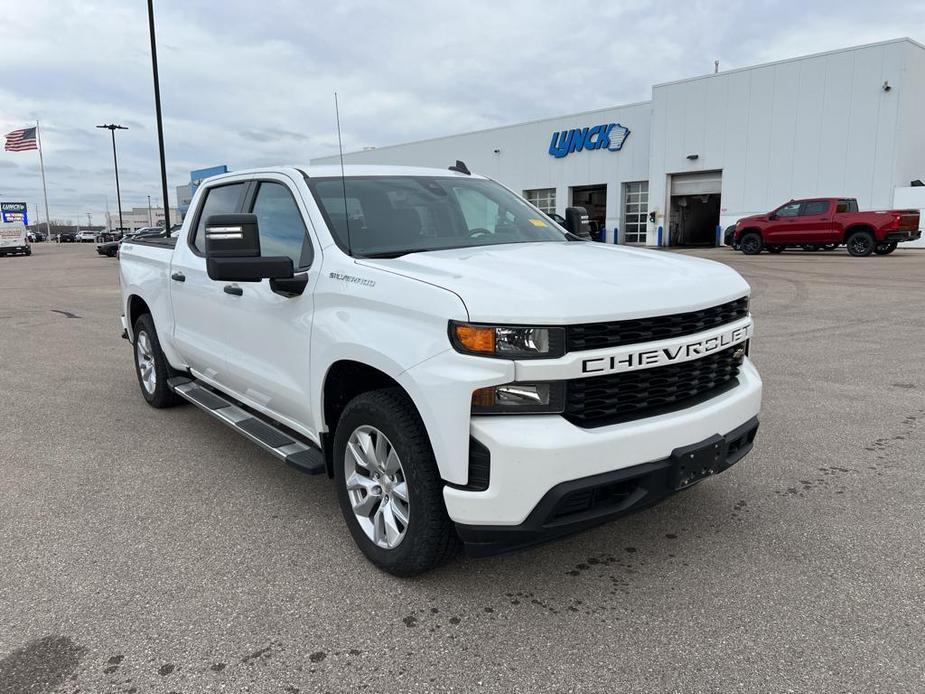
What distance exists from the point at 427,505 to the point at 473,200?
2.16 meters

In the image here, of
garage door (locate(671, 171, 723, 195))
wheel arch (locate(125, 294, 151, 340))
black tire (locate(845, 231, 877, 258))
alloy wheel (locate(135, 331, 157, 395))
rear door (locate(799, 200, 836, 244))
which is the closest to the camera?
alloy wheel (locate(135, 331, 157, 395))

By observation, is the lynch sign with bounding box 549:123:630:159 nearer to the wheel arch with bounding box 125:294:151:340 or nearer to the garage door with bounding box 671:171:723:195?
the garage door with bounding box 671:171:723:195

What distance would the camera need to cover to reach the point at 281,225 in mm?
3900

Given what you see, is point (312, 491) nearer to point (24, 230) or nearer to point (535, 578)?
point (535, 578)

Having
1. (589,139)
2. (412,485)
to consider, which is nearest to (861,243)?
(589,139)

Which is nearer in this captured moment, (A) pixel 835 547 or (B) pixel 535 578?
(B) pixel 535 578

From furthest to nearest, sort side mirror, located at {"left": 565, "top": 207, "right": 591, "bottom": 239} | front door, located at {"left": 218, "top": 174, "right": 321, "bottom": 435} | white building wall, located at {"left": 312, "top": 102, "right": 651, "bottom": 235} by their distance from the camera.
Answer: white building wall, located at {"left": 312, "top": 102, "right": 651, "bottom": 235} < side mirror, located at {"left": 565, "top": 207, "right": 591, "bottom": 239} < front door, located at {"left": 218, "top": 174, "right": 321, "bottom": 435}

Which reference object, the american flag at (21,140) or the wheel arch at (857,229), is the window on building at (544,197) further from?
the american flag at (21,140)

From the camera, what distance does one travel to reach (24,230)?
44844 millimetres

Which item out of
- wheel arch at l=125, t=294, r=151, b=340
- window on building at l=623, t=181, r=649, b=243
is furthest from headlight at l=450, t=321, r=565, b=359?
window on building at l=623, t=181, r=649, b=243

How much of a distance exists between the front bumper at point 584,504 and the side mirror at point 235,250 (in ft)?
4.85

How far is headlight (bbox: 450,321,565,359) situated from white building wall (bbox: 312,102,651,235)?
115 feet

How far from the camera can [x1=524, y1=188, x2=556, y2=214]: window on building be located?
42188 millimetres

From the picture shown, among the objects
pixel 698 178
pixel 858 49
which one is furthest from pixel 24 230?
pixel 858 49
